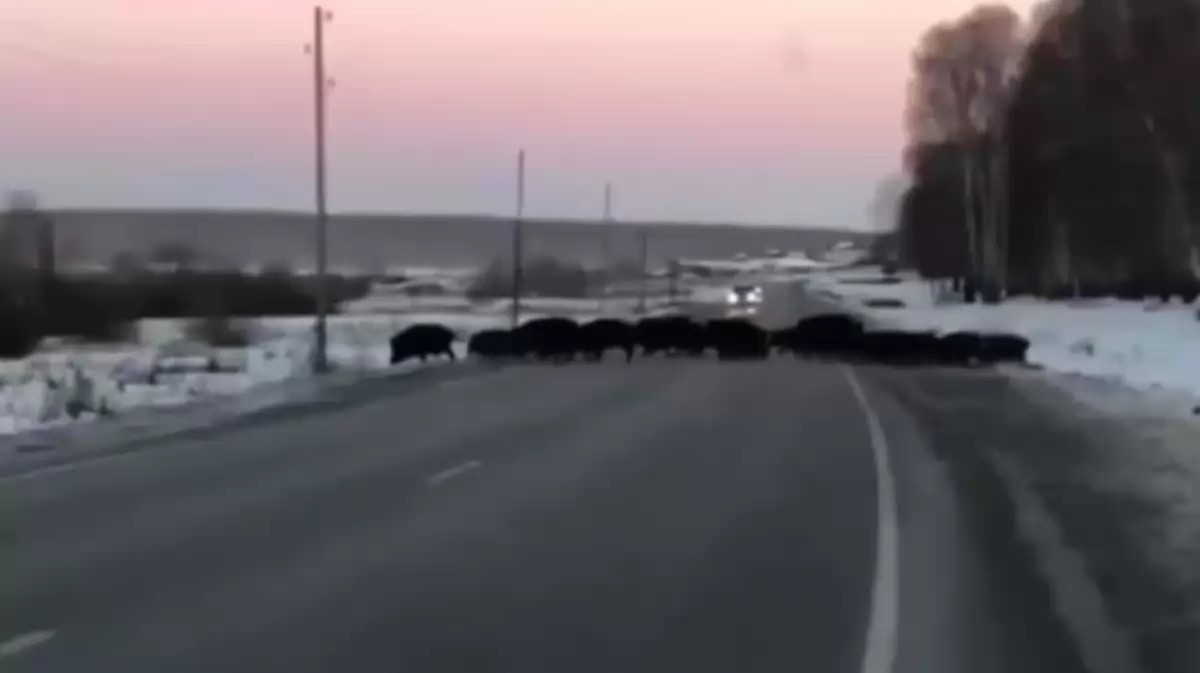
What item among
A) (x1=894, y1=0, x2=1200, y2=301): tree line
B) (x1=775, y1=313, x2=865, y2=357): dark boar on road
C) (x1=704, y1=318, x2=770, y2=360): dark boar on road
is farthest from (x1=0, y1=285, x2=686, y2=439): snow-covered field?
(x1=894, y1=0, x2=1200, y2=301): tree line

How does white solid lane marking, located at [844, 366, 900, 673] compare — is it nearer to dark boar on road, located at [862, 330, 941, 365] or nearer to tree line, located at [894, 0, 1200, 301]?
dark boar on road, located at [862, 330, 941, 365]

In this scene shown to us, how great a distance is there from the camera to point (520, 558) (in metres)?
13.3

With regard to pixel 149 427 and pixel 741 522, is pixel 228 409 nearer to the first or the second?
pixel 149 427

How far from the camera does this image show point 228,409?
100 ft

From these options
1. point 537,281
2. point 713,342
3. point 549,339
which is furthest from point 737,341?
point 537,281

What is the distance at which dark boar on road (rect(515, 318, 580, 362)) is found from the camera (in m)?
51.5

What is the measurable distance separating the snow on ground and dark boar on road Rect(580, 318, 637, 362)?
419 inches

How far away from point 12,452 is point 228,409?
832 cm

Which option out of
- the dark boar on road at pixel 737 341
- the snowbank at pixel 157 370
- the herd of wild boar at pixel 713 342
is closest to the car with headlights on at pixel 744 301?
the snowbank at pixel 157 370

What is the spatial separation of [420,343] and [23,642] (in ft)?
130

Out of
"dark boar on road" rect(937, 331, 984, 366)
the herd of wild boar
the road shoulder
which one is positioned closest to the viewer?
the road shoulder

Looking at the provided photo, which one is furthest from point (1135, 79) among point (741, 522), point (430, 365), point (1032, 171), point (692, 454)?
point (741, 522)

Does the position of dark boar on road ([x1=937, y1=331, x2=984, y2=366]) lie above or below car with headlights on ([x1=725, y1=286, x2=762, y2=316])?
above

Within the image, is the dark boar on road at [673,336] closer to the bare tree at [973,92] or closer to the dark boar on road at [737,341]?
the dark boar on road at [737,341]
